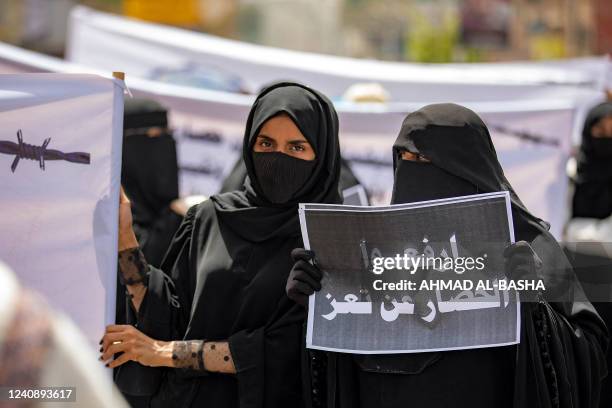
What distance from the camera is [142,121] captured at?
4.26m

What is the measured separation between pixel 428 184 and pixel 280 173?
49 cm

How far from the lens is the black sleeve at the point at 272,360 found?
271cm

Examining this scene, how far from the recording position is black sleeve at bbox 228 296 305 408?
8.89ft

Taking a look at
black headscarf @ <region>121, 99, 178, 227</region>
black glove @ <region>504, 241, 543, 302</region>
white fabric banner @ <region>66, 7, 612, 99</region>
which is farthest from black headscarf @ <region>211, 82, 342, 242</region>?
white fabric banner @ <region>66, 7, 612, 99</region>

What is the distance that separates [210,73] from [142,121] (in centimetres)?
266

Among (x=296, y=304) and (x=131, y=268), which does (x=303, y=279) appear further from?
(x=131, y=268)

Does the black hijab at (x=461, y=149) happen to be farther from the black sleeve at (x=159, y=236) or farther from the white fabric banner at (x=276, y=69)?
the white fabric banner at (x=276, y=69)

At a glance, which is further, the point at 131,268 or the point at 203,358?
the point at 131,268

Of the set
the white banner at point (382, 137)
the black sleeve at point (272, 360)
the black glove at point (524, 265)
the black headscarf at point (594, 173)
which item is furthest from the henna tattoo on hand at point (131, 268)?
the black headscarf at point (594, 173)

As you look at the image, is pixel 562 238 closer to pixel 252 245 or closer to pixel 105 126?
pixel 252 245

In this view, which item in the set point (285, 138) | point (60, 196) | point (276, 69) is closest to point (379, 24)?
point (276, 69)

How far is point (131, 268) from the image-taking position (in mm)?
2830

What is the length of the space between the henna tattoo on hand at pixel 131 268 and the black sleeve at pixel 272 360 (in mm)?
333

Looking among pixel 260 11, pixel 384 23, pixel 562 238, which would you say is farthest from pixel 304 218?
pixel 384 23
